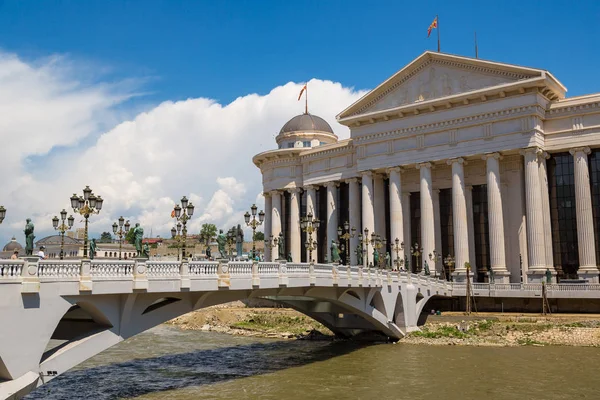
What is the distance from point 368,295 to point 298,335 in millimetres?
12984

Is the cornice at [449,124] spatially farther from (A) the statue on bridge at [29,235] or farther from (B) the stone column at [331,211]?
(A) the statue on bridge at [29,235]

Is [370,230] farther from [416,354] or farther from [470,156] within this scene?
[416,354]

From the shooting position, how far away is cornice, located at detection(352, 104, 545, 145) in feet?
198

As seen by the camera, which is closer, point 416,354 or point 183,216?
point 183,216

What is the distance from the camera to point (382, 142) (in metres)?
71.2

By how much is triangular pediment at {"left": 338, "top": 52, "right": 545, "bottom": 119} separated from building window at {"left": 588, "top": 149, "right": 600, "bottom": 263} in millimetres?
10057

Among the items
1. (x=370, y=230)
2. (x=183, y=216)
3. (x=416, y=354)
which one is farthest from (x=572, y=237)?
(x=183, y=216)

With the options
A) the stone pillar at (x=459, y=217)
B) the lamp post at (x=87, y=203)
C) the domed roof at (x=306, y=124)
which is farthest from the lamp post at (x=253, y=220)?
the domed roof at (x=306, y=124)

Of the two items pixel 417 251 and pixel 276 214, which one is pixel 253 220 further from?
pixel 276 214

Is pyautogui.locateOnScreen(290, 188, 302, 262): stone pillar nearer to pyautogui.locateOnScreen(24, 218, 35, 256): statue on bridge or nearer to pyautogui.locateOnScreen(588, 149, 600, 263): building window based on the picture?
pyautogui.locateOnScreen(588, 149, 600, 263): building window

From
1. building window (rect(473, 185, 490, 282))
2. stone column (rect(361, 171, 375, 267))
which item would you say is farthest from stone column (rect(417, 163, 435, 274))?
stone column (rect(361, 171, 375, 267))

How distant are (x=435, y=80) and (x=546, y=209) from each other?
18.8 metres

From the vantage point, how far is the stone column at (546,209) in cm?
6056

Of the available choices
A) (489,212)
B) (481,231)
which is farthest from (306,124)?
(489,212)
